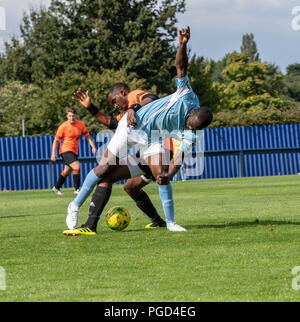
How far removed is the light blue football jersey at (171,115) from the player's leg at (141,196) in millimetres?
977

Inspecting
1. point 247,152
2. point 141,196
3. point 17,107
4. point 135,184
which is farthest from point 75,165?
point 17,107

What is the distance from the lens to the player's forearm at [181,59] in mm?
8438

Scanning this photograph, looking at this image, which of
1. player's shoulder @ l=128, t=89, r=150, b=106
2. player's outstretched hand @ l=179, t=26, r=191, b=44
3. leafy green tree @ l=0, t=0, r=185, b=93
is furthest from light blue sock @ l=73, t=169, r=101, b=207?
leafy green tree @ l=0, t=0, r=185, b=93

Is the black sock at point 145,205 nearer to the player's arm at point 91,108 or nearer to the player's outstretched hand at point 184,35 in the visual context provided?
the player's arm at point 91,108

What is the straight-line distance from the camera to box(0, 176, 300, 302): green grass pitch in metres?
5.29

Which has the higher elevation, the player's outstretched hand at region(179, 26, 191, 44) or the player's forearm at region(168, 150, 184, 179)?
the player's outstretched hand at region(179, 26, 191, 44)

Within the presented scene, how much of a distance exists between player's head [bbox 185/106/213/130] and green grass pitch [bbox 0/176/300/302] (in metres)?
1.40

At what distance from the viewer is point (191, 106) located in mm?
8953

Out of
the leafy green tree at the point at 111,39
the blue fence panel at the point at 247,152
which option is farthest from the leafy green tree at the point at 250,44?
the blue fence panel at the point at 247,152

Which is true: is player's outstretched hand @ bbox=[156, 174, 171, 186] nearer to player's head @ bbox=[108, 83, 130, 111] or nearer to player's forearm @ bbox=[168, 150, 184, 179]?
player's forearm @ bbox=[168, 150, 184, 179]

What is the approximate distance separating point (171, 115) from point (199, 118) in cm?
43

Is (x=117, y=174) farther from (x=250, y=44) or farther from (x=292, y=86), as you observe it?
(x=250, y=44)
